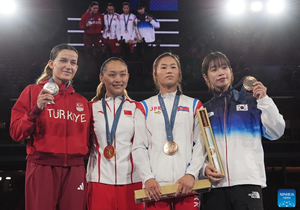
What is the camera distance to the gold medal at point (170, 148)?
8.77 feet

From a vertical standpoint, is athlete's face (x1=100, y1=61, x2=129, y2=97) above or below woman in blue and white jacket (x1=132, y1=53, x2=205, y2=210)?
above

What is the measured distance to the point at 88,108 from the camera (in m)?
3.18

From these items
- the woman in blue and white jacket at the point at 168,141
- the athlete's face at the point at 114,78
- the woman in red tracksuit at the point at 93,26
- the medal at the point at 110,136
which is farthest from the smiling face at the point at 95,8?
the woman in blue and white jacket at the point at 168,141

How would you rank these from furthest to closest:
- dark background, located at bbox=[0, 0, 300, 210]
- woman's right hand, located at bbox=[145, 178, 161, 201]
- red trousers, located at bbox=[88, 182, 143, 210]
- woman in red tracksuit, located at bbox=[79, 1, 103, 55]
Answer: woman in red tracksuit, located at bbox=[79, 1, 103, 55], dark background, located at bbox=[0, 0, 300, 210], red trousers, located at bbox=[88, 182, 143, 210], woman's right hand, located at bbox=[145, 178, 161, 201]

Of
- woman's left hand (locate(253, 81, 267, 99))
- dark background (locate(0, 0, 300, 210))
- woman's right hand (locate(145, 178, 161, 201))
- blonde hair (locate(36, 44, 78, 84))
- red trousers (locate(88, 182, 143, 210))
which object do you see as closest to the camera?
woman's right hand (locate(145, 178, 161, 201))

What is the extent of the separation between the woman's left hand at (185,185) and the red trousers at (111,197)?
0.61 meters

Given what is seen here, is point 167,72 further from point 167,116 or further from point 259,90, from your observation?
point 259,90

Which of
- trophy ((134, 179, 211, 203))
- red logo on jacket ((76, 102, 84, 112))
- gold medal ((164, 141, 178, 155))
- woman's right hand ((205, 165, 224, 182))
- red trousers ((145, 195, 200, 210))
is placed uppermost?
red logo on jacket ((76, 102, 84, 112))

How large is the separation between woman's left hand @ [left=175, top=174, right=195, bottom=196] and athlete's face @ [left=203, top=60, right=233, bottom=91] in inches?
33.4

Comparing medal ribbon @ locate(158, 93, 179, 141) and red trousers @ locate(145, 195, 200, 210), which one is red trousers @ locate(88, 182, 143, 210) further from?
medal ribbon @ locate(158, 93, 179, 141)

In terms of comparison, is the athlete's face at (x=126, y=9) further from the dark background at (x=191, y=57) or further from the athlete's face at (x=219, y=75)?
the athlete's face at (x=219, y=75)

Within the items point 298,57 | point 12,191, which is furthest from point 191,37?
point 12,191

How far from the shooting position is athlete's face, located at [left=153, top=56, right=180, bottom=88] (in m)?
2.98

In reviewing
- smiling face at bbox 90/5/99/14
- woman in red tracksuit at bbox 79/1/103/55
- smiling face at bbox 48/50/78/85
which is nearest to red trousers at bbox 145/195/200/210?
smiling face at bbox 48/50/78/85
